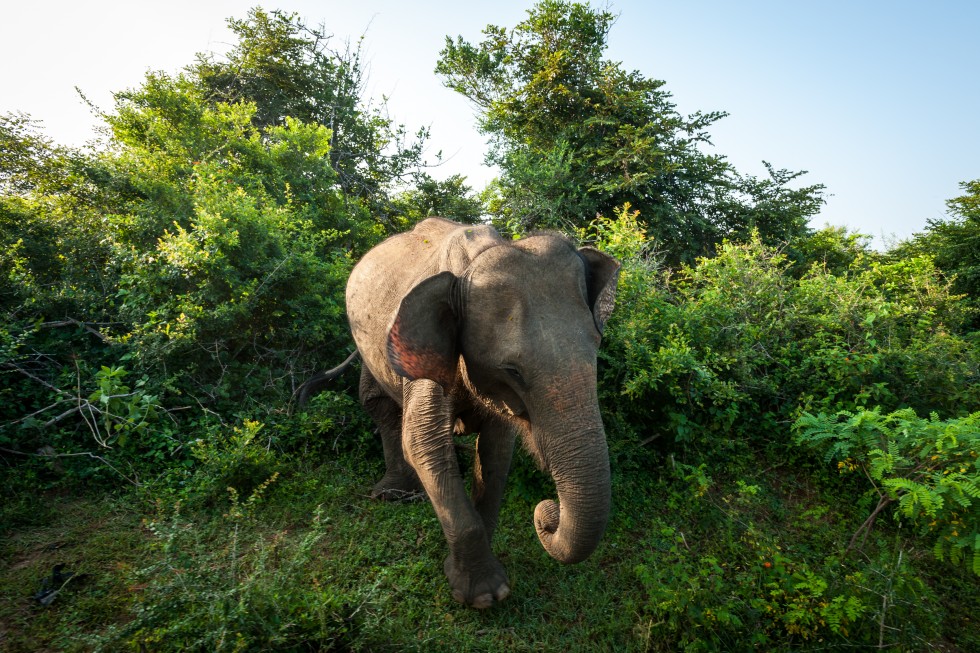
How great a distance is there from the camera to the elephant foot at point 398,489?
196 inches

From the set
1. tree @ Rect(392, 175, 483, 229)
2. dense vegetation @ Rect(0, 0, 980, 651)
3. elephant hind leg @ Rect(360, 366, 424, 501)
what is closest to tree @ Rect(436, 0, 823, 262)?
tree @ Rect(392, 175, 483, 229)

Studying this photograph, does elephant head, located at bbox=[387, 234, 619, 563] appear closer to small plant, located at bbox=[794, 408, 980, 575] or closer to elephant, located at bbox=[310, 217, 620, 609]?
elephant, located at bbox=[310, 217, 620, 609]

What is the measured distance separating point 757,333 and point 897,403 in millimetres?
1617

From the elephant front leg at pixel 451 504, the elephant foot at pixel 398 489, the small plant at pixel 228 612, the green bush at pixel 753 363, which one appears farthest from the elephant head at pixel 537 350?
the green bush at pixel 753 363

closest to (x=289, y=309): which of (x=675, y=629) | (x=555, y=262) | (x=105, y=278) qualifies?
(x=105, y=278)

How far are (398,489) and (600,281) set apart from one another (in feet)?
10.3

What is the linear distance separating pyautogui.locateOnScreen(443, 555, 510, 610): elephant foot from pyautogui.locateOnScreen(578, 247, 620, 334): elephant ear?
6.46 ft

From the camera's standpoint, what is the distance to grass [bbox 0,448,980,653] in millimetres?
2734

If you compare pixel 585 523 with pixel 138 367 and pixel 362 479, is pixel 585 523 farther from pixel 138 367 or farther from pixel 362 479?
pixel 138 367

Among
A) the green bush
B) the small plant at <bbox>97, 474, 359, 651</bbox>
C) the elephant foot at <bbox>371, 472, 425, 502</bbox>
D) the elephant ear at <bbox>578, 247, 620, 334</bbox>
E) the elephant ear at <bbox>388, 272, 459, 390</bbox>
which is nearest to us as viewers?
the small plant at <bbox>97, 474, 359, 651</bbox>

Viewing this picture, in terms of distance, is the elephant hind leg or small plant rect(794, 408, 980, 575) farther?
the elephant hind leg

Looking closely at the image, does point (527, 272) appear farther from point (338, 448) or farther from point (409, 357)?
point (338, 448)

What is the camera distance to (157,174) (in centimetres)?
817

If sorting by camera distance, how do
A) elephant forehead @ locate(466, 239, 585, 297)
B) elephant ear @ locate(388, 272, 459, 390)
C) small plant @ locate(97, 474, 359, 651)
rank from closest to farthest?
→ small plant @ locate(97, 474, 359, 651) → elephant forehead @ locate(466, 239, 585, 297) → elephant ear @ locate(388, 272, 459, 390)
